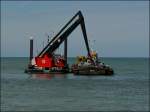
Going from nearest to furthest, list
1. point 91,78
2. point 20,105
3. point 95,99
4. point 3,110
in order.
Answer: point 3,110 < point 20,105 < point 95,99 < point 91,78

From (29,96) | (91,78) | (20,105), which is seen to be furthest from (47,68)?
(20,105)

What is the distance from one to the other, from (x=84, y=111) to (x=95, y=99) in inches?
379

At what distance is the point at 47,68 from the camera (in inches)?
3780

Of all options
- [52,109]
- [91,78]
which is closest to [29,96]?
[52,109]

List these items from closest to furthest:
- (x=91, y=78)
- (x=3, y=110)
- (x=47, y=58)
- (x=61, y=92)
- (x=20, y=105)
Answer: (x=3, y=110) → (x=20, y=105) → (x=61, y=92) → (x=91, y=78) → (x=47, y=58)

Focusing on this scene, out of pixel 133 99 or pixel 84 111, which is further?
pixel 133 99

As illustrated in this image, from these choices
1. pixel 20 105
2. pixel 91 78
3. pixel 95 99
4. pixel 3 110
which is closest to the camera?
pixel 3 110

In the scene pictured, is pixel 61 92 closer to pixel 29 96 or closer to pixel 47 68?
pixel 29 96

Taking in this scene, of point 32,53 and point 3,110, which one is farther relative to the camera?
point 32,53

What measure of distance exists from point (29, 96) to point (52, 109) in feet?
37.3

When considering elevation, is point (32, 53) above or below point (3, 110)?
above

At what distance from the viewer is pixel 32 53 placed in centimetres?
9831

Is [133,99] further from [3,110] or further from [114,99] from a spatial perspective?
[3,110]

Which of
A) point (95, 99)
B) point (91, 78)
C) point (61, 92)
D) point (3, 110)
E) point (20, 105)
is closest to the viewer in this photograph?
point (3, 110)
